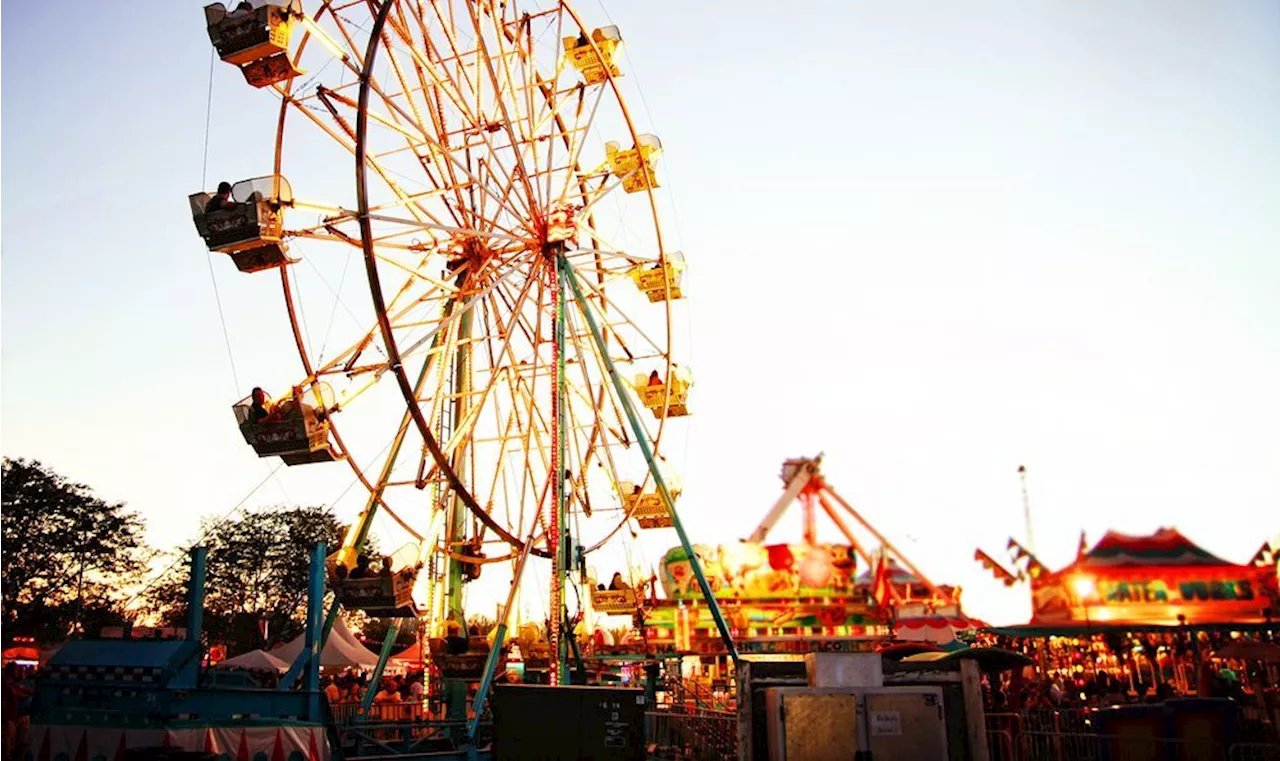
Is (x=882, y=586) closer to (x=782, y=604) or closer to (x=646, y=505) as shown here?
(x=782, y=604)

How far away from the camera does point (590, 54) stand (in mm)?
20859

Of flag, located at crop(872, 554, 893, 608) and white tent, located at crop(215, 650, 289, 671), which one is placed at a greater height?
flag, located at crop(872, 554, 893, 608)

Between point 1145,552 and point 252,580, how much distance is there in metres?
42.0

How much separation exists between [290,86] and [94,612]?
33.9 metres

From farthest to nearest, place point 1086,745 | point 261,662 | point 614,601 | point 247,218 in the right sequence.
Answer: point 261,662
point 614,601
point 247,218
point 1086,745

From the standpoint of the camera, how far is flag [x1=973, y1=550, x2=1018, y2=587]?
3278cm

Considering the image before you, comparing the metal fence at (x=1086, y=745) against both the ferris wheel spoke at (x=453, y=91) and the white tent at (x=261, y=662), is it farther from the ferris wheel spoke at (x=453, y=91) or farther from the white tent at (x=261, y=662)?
the white tent at (x=261, y=662)

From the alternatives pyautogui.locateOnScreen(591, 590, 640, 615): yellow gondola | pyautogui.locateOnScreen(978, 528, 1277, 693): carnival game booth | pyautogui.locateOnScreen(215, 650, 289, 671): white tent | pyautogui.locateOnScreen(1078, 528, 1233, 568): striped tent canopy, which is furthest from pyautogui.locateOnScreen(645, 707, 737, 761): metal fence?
pyautogui.locateOnScreen(1078, 528, 1233, 568): striped tent canopy

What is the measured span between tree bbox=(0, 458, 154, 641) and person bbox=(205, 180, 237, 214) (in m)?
27.5

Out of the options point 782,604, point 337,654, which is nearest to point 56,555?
point 337,654

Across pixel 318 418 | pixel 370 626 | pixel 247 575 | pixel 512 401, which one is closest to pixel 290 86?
pixel 318 418

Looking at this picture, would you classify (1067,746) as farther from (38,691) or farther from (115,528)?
(115,528)

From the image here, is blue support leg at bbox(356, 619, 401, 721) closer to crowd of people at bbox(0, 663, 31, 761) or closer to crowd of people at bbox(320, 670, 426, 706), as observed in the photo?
crowd of people at bbox(320, 670, 426, 706)

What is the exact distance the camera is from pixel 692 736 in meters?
14.7
